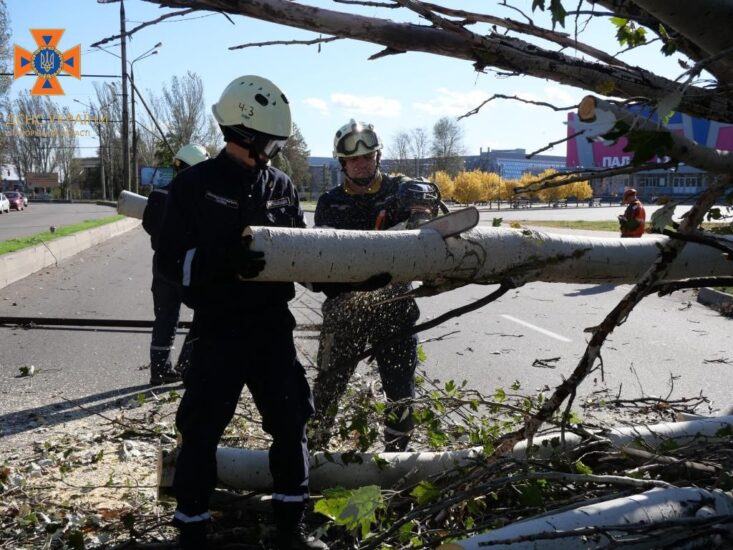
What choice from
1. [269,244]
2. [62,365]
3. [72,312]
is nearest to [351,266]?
[269,244]

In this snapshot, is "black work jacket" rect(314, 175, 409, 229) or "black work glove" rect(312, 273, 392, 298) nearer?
"black work glove" rect(312, 273, 392, 298)

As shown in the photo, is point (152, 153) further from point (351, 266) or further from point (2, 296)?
point (351, 266)

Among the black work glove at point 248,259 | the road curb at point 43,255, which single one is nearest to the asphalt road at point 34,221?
the road curb at point 43,255

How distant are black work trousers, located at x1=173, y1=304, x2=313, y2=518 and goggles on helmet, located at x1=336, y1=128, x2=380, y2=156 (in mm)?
1230

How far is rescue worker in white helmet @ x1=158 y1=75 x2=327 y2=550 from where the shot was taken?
286cm

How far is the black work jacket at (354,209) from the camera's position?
4.07m

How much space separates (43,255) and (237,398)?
42.6 feet

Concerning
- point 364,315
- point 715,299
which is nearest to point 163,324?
point 364,315

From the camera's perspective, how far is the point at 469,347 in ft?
25.5

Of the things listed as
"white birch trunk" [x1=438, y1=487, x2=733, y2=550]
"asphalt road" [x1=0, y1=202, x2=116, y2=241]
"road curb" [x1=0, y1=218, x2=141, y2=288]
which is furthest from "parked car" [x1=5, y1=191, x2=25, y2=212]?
"white birch trunk" [x1=438, y1=487, x2=733, y2=550]

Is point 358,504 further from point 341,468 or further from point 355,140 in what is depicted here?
point 355,140

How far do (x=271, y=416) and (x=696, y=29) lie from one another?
2049 millimetres

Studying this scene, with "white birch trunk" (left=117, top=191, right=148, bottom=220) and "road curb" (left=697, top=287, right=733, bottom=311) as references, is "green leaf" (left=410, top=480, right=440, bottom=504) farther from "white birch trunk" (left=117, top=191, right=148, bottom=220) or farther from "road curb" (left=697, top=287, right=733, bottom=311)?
"road curb" (left=697, top=287, right=733, bottom=311)

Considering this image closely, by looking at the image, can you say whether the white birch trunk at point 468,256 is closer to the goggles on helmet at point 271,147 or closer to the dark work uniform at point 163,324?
the goggles on helmet at point 271,147
